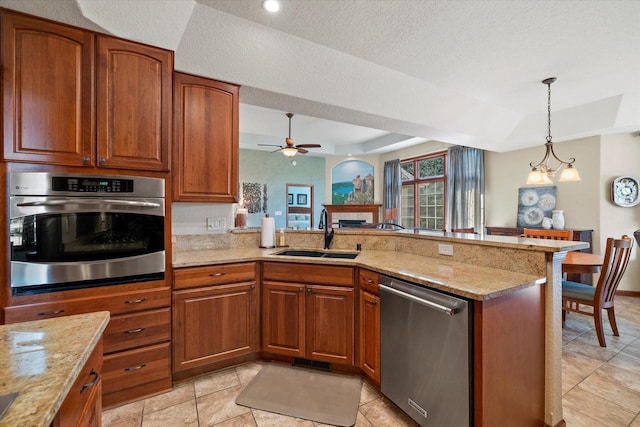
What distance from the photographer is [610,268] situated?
8.76 feet

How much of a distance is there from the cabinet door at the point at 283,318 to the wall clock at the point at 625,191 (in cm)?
515

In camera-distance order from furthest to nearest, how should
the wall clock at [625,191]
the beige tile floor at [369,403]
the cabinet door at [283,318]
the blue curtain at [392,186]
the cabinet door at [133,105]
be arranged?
the blue curtain at [392,186] → the wall clock at [625,191] → the cabinet door at [283,318] → the cabinet door at [133,105] → the beige tile floor at [369,403]

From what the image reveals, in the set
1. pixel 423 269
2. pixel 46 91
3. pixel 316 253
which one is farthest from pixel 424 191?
pixel 46 91

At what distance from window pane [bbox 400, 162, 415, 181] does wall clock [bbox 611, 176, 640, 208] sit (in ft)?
12.3

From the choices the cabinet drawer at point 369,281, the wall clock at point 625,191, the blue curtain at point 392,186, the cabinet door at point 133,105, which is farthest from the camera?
the blue curtain at point 392,186

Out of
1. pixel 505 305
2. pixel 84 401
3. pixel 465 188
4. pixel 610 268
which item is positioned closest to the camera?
pixel 84 401

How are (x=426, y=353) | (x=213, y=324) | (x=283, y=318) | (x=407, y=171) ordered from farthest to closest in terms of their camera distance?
1. (x=407, y=171)
2. (x=283, y=318)
3. (x=213, y=324)
4. (x=426, y=353)

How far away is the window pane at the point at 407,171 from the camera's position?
7309 mm

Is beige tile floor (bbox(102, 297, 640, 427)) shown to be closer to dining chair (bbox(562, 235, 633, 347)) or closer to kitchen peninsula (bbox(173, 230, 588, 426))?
dining chair (bbox(562, 235, 633, 347))

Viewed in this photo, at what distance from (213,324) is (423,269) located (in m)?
1.65

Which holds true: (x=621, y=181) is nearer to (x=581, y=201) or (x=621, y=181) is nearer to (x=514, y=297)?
(x=581, y=201)

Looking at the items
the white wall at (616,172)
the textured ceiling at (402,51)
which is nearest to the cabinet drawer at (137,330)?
the textured ceiling at (402,51)

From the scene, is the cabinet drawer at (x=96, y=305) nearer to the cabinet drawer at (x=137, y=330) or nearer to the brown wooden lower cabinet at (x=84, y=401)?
the cabinet drawer at (x=137, y=330)

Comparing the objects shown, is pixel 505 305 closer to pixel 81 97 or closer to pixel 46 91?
pixel 81 97
